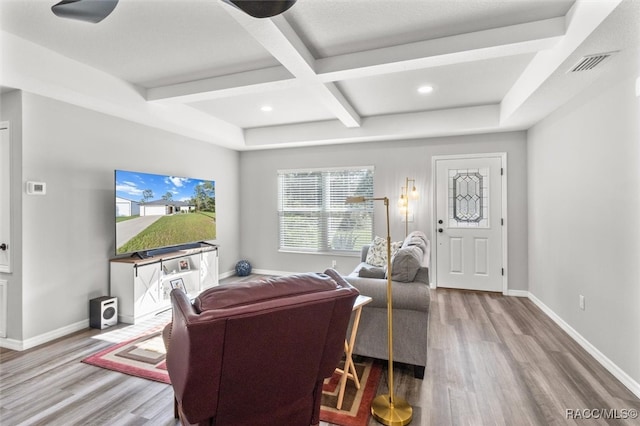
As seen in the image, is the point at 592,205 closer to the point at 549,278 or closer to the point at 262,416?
the point at 549,278

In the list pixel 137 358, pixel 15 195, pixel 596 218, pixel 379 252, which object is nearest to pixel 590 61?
pixel 596 218

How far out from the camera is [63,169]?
10.9 ft

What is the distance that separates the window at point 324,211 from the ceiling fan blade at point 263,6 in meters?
4.03

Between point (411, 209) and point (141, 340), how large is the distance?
391 cm

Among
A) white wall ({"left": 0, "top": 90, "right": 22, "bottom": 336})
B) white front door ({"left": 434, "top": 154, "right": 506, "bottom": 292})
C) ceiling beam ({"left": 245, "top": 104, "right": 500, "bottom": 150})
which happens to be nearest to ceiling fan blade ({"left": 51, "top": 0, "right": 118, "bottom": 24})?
white wall ({"left": 0, "top": 90, "right": 22, "bottom": 336})

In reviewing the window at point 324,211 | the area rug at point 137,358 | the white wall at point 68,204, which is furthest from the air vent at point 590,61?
the white wall at point 68,204

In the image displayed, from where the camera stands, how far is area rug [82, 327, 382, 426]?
2027 millimetres

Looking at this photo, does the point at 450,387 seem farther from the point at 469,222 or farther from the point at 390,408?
the point at 469,222

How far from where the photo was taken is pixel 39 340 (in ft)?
10.2

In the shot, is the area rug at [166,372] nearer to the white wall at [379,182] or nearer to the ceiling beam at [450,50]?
the ceiling beam at [450,50]

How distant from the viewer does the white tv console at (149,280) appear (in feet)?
11.8

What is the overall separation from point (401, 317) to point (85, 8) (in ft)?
8.49

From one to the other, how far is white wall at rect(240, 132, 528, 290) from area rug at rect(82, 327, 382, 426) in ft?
9.24

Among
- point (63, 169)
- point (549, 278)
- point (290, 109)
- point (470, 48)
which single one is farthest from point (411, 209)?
point (63, 169)
